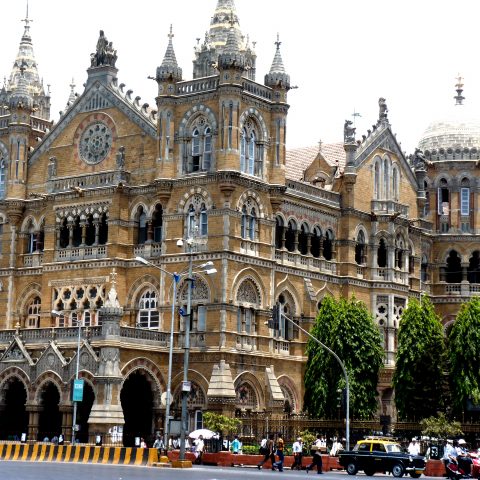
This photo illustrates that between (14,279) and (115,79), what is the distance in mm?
14746

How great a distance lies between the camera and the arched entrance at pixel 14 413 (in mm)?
71750

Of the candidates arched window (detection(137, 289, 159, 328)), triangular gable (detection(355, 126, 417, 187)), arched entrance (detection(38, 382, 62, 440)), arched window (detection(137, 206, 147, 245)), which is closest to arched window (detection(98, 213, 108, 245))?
arched window (detection(137, 206, 147, 245))

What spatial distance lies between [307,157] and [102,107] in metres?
17.9

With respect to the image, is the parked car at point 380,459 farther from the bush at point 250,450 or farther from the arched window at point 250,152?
the arched window at point 250,152

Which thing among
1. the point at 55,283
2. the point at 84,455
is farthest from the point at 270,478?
the point at 55,283

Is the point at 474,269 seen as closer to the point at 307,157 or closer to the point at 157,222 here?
the point at 307,157

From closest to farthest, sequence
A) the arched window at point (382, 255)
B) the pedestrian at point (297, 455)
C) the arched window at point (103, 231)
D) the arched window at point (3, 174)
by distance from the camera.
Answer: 1. the pedestrian at point (297, 455)
2. the arched window at point (103, 231)
3. the arched window at point (3, 174)
4. the arched window at point (382, 255)

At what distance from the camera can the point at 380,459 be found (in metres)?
53.5

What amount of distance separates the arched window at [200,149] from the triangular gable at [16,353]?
46.5 ft

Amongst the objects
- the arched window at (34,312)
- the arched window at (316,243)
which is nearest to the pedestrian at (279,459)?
the arched window at (316,243)

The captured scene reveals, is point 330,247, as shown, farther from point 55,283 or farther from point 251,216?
point 55,283

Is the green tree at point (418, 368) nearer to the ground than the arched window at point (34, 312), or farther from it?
nearer to the ground

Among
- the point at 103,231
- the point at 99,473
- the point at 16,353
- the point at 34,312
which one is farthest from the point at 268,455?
the point at 34,312

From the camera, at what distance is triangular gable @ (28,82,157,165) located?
7531 cm
